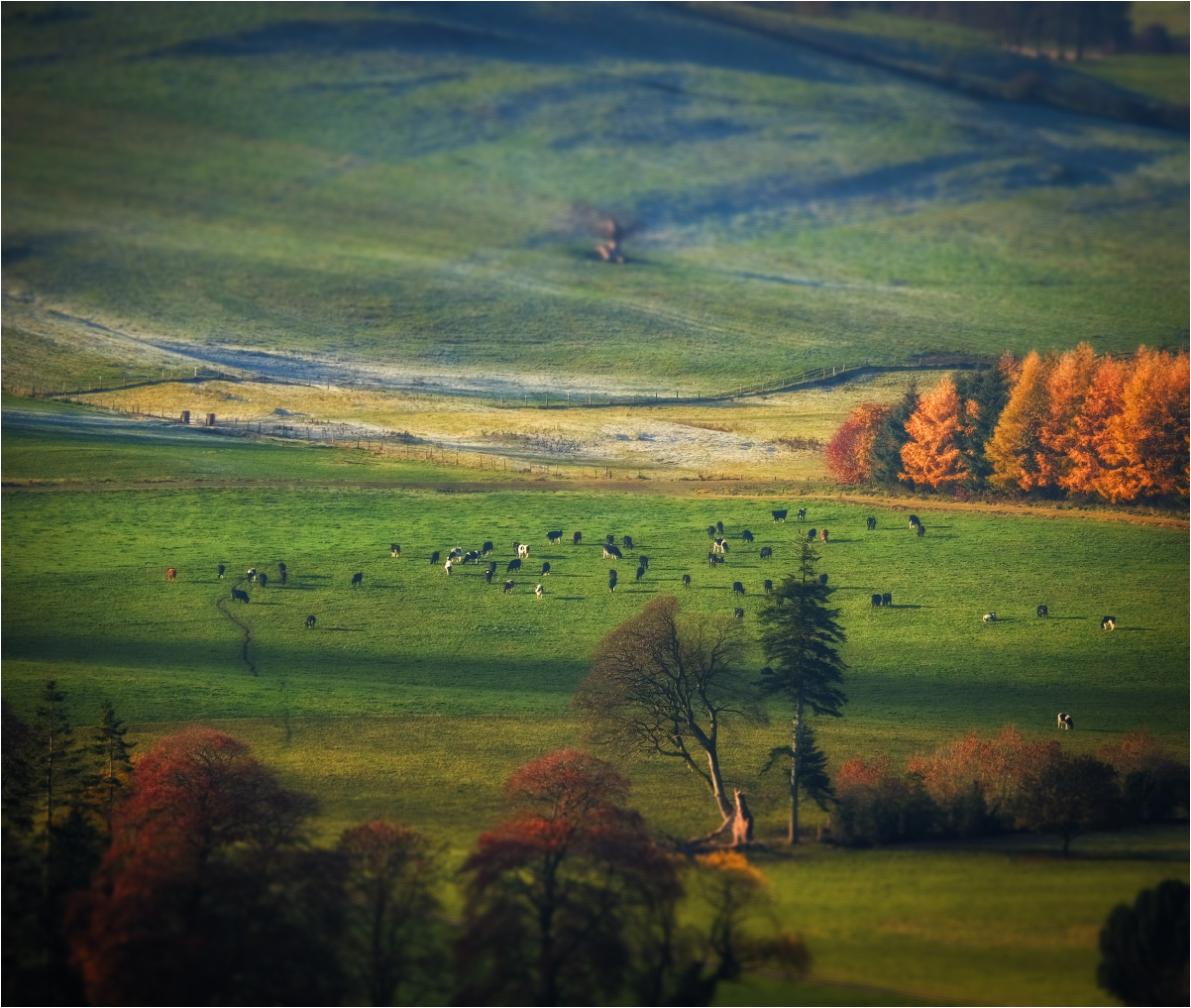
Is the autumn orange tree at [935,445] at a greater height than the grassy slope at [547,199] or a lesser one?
lesser

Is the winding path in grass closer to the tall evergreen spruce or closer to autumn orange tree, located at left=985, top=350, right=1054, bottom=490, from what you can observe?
the tall evergreen spruce

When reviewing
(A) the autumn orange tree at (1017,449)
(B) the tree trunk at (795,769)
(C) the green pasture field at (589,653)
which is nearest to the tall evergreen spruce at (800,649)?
(B) the tree trunk at (795,769)

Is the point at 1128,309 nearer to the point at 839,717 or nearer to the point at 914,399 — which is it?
the point at 914,399

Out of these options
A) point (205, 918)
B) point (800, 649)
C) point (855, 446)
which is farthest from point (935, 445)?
point (205, 918)

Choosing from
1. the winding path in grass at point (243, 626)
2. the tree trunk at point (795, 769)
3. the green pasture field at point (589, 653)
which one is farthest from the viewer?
the winding path in grass at point (243, 626)

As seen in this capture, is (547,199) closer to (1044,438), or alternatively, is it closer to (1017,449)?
(1017,449)

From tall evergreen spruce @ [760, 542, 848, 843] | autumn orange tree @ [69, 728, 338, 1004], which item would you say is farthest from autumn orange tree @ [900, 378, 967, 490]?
autumn orange tree @ [69, 728, 338, 1004]

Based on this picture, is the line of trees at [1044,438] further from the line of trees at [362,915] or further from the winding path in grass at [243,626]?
the line of trees at [362,915]
